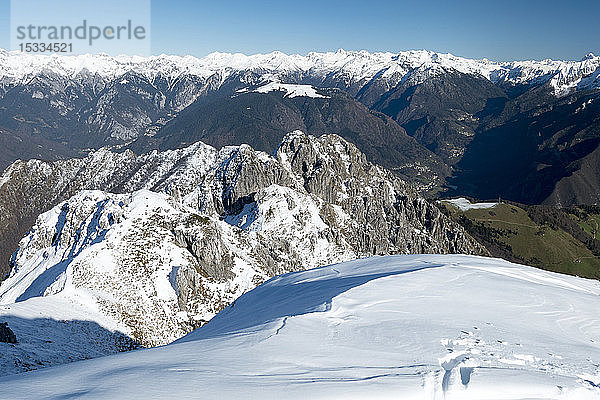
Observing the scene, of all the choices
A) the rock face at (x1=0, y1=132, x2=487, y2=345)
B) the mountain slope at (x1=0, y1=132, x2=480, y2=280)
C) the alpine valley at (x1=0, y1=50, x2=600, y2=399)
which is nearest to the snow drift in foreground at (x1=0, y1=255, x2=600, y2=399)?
the alpine valley at (x1=0, y1=50, x2=600, y2=399)

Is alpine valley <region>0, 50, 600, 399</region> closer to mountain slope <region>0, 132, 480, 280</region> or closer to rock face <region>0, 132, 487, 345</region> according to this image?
rock face <region>0, 132, 487, 345</region>

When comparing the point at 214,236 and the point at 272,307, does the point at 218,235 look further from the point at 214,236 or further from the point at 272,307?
the point at 272,307

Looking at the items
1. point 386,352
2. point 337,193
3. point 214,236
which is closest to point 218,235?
point 214,236

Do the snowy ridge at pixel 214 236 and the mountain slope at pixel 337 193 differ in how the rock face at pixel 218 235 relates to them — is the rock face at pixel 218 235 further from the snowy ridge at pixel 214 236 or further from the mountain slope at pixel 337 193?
the mountain slope at pixel 337 193

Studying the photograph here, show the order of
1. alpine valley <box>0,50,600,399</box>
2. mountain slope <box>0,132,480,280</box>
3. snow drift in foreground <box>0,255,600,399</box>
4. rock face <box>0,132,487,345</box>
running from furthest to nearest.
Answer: mountain slope <box>0,132,480,280</box>, rock face <box>0,132,487,345</box>, alpine valley <box>0,50,600,399</box>, snow drift in foreground <box>0,255,600,399</box>

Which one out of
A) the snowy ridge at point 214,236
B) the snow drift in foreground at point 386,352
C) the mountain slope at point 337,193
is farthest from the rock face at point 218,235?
the snow drift in foreground at point 386,352
